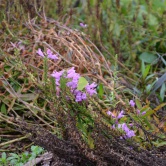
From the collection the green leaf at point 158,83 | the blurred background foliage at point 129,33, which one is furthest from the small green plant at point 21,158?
the blurred background foliage at point 129,33

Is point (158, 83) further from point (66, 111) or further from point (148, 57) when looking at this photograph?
point (66, 111)

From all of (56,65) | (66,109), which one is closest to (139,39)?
(56,65)

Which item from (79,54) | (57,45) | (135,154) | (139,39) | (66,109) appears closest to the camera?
(135,154)

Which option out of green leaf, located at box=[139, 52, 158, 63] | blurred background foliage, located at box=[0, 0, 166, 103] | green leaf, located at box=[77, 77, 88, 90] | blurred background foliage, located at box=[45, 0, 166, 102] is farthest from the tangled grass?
green leaf, located at box=[139, 52, 158, 63]

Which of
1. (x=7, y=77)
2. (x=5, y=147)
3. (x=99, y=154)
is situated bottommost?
(x=5, y=147)

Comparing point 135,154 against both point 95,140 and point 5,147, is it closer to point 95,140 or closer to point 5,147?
point 95,140

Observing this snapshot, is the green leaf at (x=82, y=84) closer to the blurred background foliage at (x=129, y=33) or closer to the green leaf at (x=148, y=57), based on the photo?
the blurred background foliage at (x=129, y=33)

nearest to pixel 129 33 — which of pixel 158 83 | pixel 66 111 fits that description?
pixel 158 83

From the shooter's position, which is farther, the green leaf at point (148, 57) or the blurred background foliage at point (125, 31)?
the green leaf at point (148, 57)

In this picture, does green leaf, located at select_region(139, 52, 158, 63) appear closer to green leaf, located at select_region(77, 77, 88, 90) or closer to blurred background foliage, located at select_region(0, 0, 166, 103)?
blurred background foliage, located at select_region(0, 0, 166, 103)
